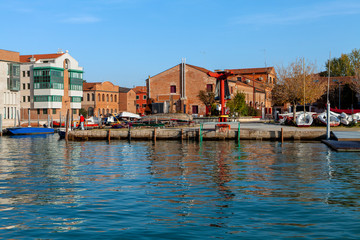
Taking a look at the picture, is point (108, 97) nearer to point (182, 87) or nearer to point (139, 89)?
point (139, 89)

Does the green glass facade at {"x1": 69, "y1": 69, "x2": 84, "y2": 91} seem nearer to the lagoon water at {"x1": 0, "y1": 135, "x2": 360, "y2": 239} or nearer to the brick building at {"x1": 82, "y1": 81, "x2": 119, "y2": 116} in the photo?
the brick building at {"x1": 82, "y1": 81, "x2": 119, "y2": 116}

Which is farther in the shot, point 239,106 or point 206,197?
point 239,106

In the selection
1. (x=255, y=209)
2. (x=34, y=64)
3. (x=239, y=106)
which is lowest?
(x=255, y=209)

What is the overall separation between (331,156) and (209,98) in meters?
47.3

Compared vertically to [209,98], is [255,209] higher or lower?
lower

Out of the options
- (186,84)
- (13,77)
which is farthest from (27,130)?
(186,84)

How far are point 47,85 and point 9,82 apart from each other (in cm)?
736

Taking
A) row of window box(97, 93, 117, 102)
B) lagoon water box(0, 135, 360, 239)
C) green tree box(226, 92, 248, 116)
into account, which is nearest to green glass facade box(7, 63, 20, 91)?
row of window box(97, 93, 117, 102)

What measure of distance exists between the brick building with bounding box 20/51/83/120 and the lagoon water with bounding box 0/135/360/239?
63083mm

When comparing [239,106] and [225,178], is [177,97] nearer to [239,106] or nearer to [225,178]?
[239,106]

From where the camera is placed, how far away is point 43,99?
8488cm

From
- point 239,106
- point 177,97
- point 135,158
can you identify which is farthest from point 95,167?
point 177,97

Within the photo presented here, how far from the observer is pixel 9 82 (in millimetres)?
80375

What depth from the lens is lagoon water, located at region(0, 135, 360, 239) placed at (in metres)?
10.2
